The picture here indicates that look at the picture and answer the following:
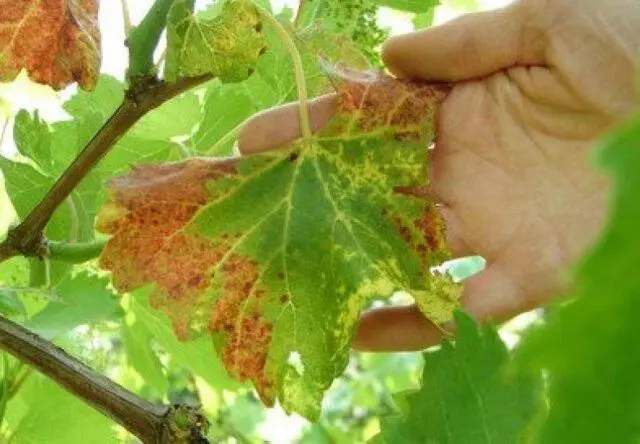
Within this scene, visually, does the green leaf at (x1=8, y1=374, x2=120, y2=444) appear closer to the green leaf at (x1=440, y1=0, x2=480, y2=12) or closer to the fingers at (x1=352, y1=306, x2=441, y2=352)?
the fingers at (x1=352, y1=306, x2=441, y2=352)

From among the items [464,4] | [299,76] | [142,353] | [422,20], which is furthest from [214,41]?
[464,4]

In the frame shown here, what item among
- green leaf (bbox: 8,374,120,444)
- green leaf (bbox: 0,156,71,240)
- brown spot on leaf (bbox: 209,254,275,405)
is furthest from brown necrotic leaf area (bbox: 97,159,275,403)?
green leaf (bbox: 8,374,120,444)

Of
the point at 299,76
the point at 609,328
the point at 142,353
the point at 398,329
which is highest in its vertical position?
the point at 609,328

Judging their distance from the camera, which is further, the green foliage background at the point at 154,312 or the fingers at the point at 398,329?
the fingers at the point at 398,329

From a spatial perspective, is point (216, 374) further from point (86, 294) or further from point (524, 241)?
point (524, 241)

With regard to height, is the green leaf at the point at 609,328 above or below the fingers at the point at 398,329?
above

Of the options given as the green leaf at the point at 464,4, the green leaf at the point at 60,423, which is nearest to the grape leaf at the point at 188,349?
the green leaf at the point at 60,423

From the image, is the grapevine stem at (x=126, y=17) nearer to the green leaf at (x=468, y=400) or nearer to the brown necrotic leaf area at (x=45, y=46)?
the brown necrotic leaf area at (x=45, y=46)

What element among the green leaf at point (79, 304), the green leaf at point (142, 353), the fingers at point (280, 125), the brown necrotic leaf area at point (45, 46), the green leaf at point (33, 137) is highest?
the brown necrotic leaf area at point (45, 46)

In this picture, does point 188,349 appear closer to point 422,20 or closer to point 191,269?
point 191,269
